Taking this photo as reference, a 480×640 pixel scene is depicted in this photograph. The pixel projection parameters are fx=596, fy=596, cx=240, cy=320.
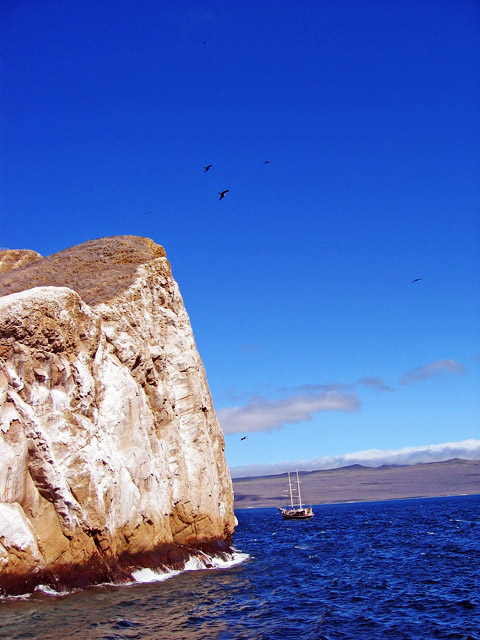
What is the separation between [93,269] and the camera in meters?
39.2

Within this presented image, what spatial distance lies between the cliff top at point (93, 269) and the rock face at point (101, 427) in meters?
0.16

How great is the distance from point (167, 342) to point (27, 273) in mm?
10188

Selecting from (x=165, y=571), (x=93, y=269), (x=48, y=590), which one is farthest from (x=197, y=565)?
(x=93, y=269)

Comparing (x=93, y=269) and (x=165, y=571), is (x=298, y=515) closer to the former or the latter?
(x=93, y=269)

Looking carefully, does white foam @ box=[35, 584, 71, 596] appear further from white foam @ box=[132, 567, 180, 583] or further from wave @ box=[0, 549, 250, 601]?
white foam @ box=[132, 567, 180, 583]

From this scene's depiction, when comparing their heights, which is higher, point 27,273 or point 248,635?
point 27,273

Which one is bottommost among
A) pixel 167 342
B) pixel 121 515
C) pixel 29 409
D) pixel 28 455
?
pixel 121 515

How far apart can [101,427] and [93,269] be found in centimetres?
1520

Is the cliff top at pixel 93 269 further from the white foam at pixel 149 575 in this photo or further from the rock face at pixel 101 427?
the white foam at pixel 149 575

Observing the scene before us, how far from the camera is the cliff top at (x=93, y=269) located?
34.6 metres

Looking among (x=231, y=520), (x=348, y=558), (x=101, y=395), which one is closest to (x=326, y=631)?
(x=101, y=395)

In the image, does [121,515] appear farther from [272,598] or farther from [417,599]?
[417,599]

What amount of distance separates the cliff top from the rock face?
0.16 metres

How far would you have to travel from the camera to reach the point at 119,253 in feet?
135
